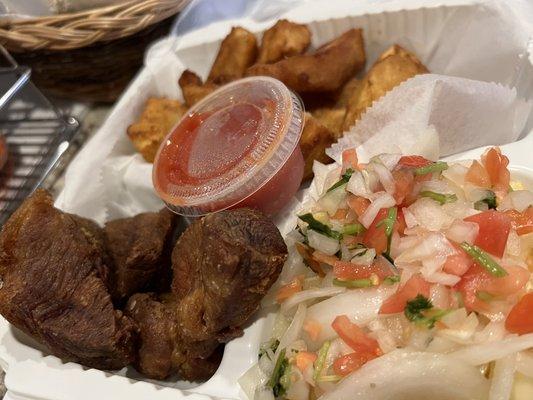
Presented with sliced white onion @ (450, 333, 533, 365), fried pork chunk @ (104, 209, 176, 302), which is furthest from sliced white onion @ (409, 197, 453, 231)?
fried pork chunk @ (104, 209, 176, 302)

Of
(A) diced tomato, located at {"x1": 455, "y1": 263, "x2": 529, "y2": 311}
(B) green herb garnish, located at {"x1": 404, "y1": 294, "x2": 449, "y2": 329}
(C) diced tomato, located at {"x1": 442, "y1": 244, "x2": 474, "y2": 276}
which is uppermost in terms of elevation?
(C) diced tomato, located at {"x1": 442, "y1": 244, "x2": 474, "y2": 276}

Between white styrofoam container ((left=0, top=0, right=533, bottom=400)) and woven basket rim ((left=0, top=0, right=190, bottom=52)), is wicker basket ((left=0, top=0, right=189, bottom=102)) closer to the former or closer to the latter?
woven basket rim ((left=0, top=0, right=190, bottom=52))

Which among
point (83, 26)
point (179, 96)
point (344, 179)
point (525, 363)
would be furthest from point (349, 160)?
point (83, 26)

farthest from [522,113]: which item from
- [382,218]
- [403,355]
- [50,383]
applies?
[50,383]

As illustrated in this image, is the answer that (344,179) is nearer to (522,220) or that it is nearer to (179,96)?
(522,220)

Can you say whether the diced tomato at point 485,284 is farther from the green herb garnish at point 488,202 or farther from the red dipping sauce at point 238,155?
the red dipping sauce at point 238,155

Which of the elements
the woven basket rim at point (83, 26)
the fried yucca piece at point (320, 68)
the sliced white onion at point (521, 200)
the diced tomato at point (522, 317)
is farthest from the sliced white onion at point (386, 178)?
the woven basket rim at point (83, 26)

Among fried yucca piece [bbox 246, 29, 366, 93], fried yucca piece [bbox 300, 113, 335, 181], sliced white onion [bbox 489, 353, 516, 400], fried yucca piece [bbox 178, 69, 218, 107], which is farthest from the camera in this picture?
fried yucca piece [bbox 178, 69, 218, 107]
